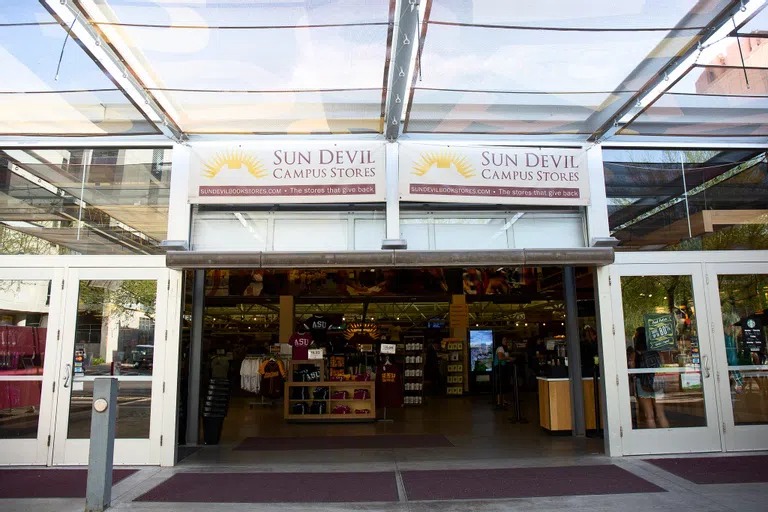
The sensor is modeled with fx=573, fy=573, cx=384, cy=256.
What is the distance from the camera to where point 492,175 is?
311 inches

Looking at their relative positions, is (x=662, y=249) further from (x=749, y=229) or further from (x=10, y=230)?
(x=10, y=230)

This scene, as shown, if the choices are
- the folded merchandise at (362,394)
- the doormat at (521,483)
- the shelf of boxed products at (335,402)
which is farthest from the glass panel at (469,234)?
the folded merchandise at (362,394)

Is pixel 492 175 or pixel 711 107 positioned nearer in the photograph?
Result: pixel 711 107

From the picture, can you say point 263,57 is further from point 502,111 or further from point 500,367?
point 500,367

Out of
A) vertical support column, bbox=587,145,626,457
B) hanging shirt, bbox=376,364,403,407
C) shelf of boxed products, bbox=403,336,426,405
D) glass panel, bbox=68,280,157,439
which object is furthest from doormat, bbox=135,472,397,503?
shelf of boxed products, bbox=403,336,426,405

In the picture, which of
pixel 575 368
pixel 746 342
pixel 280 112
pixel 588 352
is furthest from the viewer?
pixel 588 352

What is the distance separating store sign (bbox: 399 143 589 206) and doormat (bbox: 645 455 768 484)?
11.6 ft

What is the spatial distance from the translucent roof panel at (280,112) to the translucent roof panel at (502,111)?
0.64 meters

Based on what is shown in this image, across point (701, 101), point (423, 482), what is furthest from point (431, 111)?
point (423, 482)

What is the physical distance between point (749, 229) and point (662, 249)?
146 centimetres

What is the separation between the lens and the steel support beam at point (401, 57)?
516 cm

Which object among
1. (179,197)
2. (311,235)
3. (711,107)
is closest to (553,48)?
(711,107)

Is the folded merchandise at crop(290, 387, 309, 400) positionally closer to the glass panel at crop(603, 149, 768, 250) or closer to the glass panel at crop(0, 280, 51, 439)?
the glass panel at crop(0, 280, 51, 439)

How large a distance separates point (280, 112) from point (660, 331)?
5908mm
